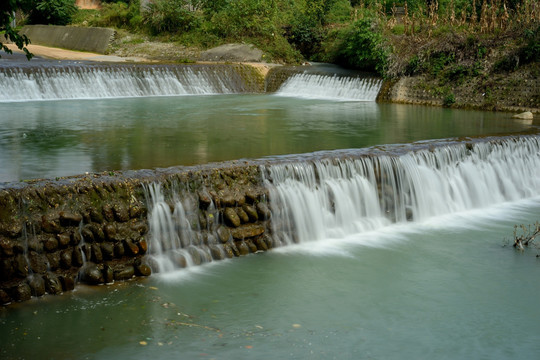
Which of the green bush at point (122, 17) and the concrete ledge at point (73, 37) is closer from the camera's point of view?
the concrete ledge at point (73, 37)

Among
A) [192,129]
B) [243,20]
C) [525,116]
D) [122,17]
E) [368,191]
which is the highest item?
[122,17]

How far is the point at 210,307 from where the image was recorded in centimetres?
708

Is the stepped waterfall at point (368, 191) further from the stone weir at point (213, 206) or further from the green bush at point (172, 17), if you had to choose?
the green bush at point (172, 17)

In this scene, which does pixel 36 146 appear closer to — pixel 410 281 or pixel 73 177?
pixel 73 177

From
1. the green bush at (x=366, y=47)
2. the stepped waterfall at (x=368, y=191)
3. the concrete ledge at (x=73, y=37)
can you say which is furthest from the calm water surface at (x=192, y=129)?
the concrete ledge at (x=73, y=37)

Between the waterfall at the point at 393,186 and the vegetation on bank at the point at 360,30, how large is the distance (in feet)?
25.4

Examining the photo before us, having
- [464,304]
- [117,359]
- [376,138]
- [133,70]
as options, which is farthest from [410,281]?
[133,70]

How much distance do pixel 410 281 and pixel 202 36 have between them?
73.9 feet

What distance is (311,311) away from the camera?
7.08m

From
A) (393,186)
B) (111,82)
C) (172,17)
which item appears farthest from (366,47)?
(393,186)

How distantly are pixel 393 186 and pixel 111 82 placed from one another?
13.3 metres

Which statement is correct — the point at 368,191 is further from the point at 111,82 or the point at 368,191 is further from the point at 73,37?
the point at 73,37

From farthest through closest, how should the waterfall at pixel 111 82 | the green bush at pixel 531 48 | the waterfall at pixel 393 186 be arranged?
the waterfall at pixel 111 82, the green bush at pixel 531 48, the waterfall at pixel 393 186

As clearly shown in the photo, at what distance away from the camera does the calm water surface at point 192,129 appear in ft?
33.7
